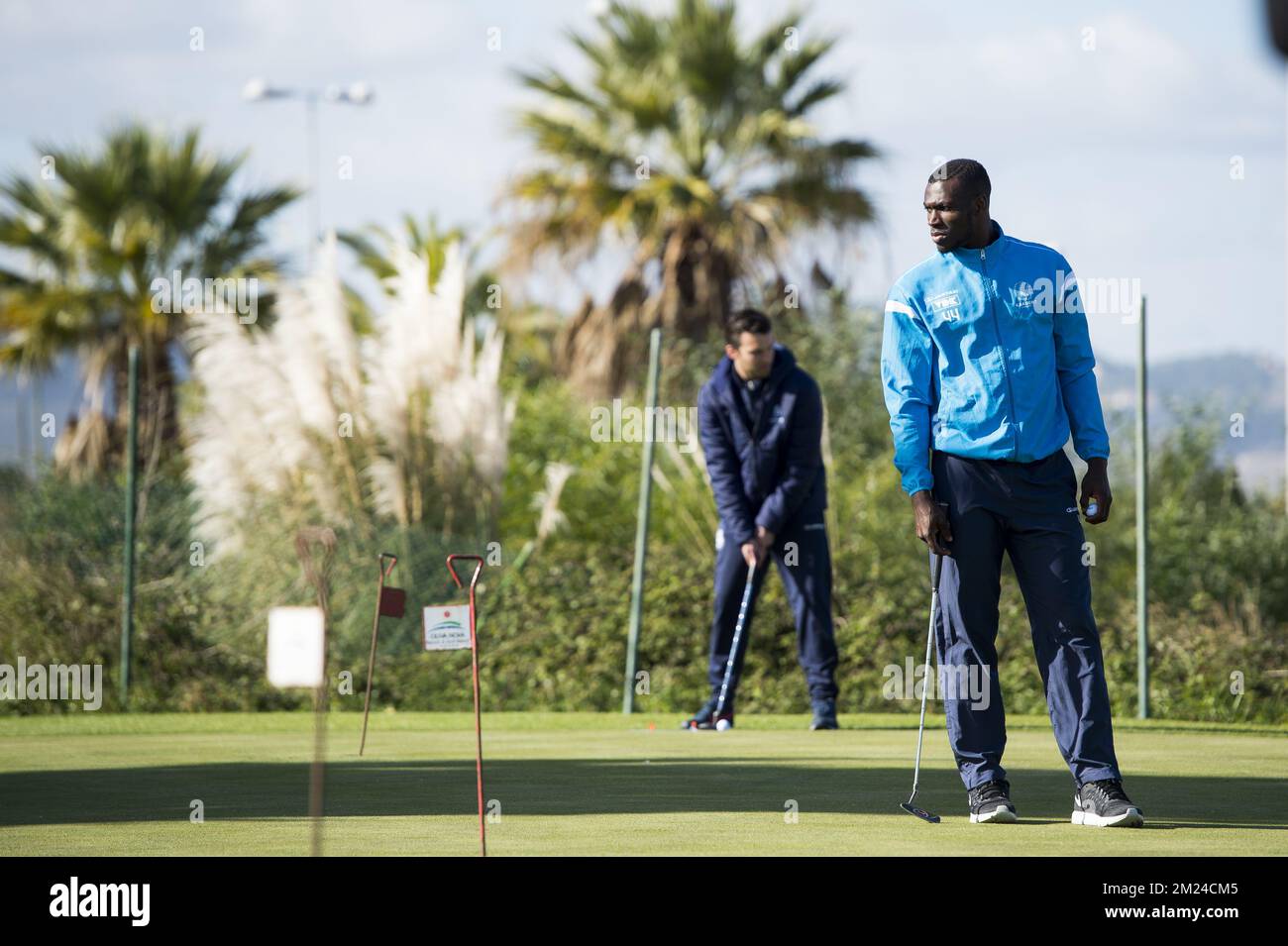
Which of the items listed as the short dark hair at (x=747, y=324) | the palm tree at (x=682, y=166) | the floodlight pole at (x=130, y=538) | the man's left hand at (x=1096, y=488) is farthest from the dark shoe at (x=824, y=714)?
the palm tree at (x=682, y=166)

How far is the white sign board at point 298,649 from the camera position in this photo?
4.24m

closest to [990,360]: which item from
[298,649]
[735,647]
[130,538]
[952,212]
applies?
[952,212]

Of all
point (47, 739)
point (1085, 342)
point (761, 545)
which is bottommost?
point (47, 739)

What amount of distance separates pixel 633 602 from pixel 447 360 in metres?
4.04

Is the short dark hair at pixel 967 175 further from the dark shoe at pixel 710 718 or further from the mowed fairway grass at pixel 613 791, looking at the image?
the dark shoe at pixel 710 718

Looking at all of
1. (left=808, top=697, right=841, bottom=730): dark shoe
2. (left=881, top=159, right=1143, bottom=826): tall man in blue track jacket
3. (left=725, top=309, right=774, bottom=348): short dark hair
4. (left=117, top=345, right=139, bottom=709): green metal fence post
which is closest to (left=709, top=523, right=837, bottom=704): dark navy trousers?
(left=808, top=697, right=841, bottom=730): dark shoe

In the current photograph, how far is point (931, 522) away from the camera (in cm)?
621

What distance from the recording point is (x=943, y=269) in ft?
20.7

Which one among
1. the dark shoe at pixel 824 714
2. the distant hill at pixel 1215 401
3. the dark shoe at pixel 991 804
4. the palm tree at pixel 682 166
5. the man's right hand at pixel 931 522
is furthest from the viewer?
the palm tree at pixel 682 166

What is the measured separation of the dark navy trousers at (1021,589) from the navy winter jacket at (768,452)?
13.3 ft
